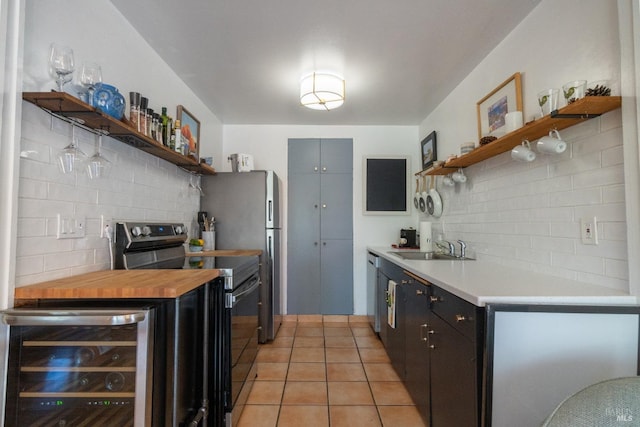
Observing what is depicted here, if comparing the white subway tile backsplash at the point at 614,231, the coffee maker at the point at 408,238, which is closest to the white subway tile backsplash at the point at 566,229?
the white subway tile backsplash at the point at 614,231

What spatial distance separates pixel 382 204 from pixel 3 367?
3.35 metres

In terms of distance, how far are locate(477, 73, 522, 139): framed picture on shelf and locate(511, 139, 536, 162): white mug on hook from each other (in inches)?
11.0

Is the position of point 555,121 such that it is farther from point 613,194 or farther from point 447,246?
point 447,246

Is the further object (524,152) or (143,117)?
(143,117)

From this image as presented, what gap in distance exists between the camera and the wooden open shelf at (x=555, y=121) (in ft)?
3.90

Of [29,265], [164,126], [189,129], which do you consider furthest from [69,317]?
[189,129]

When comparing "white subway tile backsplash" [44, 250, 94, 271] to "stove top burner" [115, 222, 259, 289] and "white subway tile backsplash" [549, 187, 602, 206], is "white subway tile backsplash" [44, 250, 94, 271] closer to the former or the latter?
"stove top burner" [115, 222, 259, 289]

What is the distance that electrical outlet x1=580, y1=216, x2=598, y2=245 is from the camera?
132 centimetres

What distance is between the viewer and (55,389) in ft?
3.47

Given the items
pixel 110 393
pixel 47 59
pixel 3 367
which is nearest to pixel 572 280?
pixel 110 393

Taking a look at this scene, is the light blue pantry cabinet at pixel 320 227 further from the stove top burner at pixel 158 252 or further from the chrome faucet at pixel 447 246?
the stove top burner at pixel 158 252

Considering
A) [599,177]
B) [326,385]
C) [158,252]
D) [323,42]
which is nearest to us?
[599,177]

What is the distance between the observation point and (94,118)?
A: 134 centimetres

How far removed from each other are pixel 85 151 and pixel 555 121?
7.37ft
